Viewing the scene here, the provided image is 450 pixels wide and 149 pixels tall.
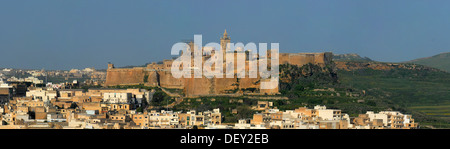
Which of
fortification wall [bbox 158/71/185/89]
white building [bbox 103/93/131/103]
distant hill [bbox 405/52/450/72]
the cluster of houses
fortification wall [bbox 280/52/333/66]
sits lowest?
the cluster of houses

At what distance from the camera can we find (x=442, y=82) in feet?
268

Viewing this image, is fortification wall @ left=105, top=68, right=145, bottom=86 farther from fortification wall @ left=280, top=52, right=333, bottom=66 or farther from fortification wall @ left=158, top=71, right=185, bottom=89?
fortification wall @ left=280, top=52, right=333, bottom=66

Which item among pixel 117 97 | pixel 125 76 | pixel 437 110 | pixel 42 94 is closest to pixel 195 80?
pixel 117 97

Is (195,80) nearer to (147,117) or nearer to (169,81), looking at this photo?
(169,81)

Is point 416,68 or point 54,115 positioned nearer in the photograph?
point 54,115

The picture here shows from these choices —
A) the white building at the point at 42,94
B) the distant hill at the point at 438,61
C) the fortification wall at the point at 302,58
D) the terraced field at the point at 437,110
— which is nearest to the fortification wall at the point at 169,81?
the fortification wall at the point at 302,58

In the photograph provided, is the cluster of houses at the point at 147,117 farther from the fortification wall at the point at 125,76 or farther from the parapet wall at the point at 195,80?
the fortification wall at the point at 125,76

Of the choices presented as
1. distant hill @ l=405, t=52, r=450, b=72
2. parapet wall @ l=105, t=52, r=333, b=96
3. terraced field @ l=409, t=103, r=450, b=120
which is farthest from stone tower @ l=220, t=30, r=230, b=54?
distant hill @ l=405, t=52, r=450, b=72
